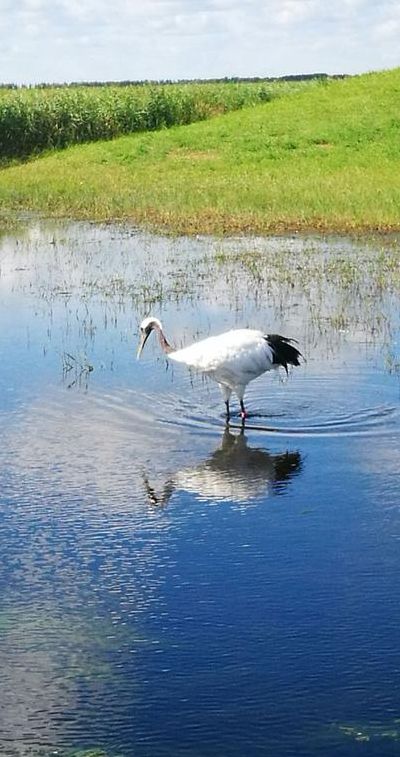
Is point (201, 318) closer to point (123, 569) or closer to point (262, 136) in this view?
point (123, 569)

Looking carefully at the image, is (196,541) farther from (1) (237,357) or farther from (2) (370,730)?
(1) (237,357)

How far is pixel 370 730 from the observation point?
630 cm

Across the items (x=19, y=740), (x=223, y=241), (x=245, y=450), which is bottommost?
(x=19, y=740)

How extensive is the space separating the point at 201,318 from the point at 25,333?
2.17m

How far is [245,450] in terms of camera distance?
429 inches

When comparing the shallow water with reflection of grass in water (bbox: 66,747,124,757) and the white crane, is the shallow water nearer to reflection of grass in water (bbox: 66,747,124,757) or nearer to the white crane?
reflection of grass in water (bbox: 66,747,124,757)

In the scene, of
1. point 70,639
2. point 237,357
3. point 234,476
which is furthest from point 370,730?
point 237,357

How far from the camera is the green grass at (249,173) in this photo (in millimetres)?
25047

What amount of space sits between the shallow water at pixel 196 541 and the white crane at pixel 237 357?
37 cm

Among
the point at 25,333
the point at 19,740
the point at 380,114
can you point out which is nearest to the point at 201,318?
the point at 25,333

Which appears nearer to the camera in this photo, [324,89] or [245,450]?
[245,450]

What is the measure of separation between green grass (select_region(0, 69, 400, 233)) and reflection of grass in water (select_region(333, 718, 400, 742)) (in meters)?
17.7

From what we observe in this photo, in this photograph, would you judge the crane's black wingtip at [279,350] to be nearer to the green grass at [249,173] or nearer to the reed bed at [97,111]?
the green grass at [249,173]

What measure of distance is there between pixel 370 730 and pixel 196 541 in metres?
2.76
